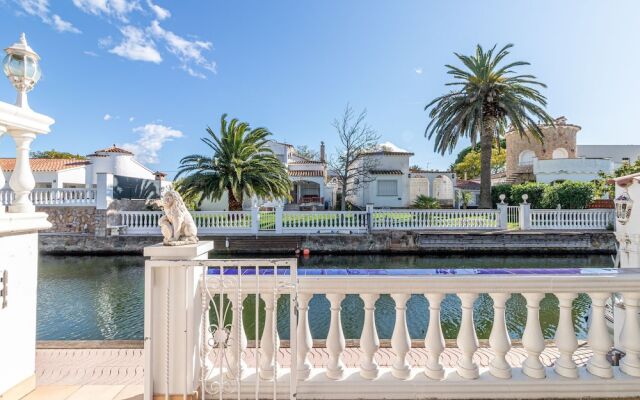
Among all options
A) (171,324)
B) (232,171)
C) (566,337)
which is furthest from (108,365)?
(232,171)

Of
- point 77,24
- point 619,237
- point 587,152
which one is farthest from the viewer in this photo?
point 587,152

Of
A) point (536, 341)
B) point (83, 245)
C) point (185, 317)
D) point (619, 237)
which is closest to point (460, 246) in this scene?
point (619, 237)

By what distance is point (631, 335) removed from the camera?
188cm

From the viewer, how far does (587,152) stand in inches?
1249

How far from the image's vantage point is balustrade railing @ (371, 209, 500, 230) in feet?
45.0

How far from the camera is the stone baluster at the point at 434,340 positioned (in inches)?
75.7

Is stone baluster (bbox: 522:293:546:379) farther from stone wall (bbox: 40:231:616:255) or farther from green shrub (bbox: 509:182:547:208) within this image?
green shrub (bbox: 509:182:547:208)

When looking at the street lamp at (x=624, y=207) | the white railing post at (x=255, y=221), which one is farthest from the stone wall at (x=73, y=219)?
the street lamp at (x=624, y=207)

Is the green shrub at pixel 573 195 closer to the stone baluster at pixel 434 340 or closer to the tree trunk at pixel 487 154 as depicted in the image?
the tree trunk at pixel 487 154

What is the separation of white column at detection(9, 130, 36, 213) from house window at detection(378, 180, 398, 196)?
20.9 metres

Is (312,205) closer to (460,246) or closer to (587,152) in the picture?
(460,246)

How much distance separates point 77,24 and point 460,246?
17571mm

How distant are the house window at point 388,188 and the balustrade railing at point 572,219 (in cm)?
950

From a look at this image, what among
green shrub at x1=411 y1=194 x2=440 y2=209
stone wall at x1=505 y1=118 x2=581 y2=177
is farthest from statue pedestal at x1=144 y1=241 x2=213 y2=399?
stone wall at x1=505 y1=118 x2=581 y2=177
